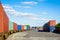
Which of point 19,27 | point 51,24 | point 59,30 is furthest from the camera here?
point 19,27

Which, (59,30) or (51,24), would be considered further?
(51,24)

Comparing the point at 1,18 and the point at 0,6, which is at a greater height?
the point at 0,6

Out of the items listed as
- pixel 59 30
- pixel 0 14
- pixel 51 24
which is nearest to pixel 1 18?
pixel 0 14

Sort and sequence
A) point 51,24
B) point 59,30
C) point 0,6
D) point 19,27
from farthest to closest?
point 19,27 → point 51,24 → point 59,30 → point 0,6

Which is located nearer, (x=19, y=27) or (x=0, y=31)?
(x=0, y=31)

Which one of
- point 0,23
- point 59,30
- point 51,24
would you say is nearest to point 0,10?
point 0,23

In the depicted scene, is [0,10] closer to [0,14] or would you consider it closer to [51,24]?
[0,14]

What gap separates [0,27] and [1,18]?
149 centimetres

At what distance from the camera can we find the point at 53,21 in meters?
67.9

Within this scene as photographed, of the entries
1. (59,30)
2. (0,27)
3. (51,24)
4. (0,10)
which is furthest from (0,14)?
(51,24)

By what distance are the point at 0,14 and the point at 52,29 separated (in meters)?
49.0

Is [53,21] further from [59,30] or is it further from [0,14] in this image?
[0,14]

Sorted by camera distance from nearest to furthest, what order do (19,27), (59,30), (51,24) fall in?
(59,30) < (51,24) < (19,27)

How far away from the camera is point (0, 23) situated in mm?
22422
